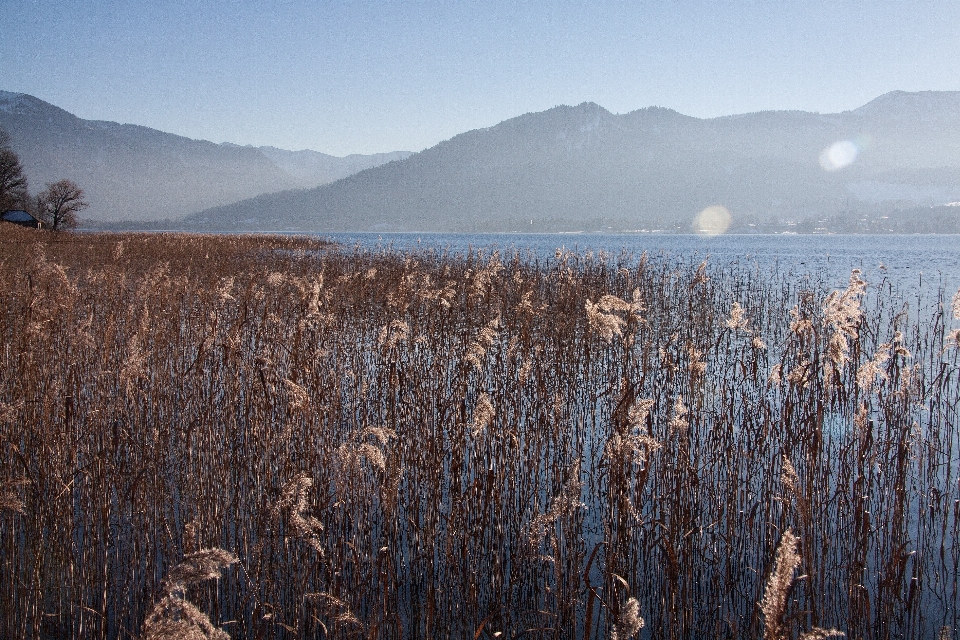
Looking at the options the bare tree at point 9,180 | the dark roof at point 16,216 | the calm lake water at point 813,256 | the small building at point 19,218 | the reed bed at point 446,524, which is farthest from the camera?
the bare tree at point 9,180

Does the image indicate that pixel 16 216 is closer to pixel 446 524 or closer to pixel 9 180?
pixel 9 180

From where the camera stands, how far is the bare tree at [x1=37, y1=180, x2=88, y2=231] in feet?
186

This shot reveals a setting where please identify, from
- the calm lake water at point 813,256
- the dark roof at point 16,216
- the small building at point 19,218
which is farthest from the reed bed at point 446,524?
the dark roof at point 16,216

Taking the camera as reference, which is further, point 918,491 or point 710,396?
point 710,396

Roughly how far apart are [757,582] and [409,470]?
2474 millimetres

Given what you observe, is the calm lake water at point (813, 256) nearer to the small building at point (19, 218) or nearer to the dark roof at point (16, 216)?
the small building at point (19, 218)

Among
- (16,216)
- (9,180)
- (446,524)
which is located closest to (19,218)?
(16,216)

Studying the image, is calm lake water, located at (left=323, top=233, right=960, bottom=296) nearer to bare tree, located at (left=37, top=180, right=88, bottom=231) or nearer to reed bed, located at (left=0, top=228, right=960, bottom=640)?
reed bed, located at (left=0, top=228, right=960, bottom=640)

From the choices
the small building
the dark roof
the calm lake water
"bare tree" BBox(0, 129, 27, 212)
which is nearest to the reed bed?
the calm lake water

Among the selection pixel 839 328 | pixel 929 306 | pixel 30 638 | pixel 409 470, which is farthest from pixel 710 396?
pixel 929 306

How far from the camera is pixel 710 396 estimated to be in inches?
296

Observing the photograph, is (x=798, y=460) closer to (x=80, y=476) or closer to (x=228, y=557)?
(x=228, y=557)

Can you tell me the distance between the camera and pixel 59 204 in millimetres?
56938

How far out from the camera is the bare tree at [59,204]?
186ft
